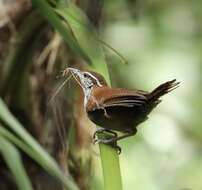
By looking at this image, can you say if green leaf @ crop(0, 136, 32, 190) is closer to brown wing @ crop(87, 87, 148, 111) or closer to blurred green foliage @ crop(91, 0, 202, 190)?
brown wing @ crop(87, 87, 148, 111)

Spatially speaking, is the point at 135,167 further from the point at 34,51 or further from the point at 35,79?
the point at 34,51

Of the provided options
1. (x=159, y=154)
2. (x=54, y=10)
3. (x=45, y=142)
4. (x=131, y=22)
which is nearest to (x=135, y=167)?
(x=159, y=154)

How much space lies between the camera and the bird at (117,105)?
0.78 meters

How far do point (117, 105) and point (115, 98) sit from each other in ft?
0.04

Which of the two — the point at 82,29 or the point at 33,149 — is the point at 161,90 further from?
the point at 33,149

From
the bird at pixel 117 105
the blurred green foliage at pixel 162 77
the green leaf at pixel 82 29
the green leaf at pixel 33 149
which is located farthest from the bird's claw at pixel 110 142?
the blurred green foliage at pixel 162 77

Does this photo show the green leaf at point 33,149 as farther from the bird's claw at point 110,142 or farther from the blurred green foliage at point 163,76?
the blurred green foliage at point 163,76

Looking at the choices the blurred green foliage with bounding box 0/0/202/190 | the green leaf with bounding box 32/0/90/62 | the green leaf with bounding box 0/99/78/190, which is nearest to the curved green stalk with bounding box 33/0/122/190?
the green leaf with bounding box 32/0/90/62

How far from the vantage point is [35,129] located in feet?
5.42

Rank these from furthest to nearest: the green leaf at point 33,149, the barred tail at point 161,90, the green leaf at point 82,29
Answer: the green leaf at point 33,149 < the green leaf at point 82,29 < the barred tail at point 161,90

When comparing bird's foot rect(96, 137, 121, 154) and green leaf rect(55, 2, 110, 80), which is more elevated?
green leaf rect(55, 2, 110, 80)

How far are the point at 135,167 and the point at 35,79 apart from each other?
21.6 inches

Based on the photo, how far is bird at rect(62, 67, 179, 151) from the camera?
78 centimetres

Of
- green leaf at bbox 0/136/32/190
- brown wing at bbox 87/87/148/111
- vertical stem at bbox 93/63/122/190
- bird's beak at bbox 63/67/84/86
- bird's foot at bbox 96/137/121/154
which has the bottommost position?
green leaf at bbox 0/136/32/190
